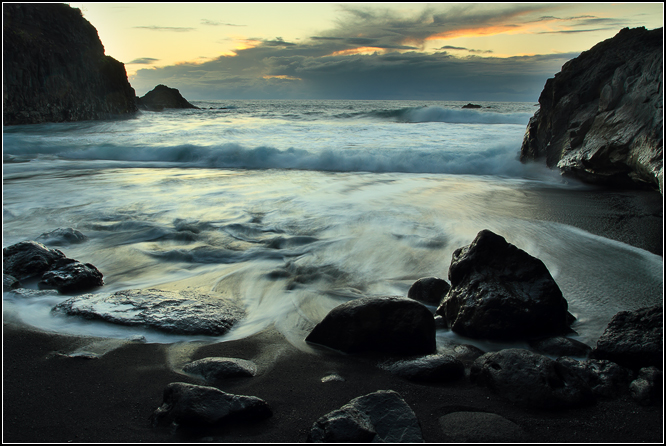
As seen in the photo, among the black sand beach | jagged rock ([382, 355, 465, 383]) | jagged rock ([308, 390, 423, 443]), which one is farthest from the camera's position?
jagged rock ([382, 355, 465, 383])

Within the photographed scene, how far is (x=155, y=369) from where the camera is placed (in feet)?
6.97

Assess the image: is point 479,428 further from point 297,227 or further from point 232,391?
point 297,227

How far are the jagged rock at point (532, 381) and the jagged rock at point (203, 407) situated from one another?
1.08 m

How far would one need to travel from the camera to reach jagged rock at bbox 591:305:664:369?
2068 millimetres

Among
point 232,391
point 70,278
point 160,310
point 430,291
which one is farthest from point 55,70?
point 232,391

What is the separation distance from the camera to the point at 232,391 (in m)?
1.94

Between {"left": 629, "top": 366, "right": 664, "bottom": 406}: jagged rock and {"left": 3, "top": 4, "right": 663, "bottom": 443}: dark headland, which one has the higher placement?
{"left": 629, "top": 366, "right": 664, "bottom": 406}: jagged rock

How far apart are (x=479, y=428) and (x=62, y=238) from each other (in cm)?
443

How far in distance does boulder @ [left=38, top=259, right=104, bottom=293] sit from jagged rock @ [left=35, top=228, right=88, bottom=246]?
116 centimetres

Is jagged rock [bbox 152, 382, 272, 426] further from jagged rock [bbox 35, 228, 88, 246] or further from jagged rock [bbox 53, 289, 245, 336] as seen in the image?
jagged rock [bbox 35, 228, 88, 246]

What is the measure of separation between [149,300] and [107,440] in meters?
1.32

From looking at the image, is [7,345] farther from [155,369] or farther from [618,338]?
[618,338]

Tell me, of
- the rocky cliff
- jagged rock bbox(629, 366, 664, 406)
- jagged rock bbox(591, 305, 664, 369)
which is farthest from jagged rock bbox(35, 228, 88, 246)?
the rocky cliff

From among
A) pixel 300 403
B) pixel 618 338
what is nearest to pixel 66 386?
pixel 300 403
